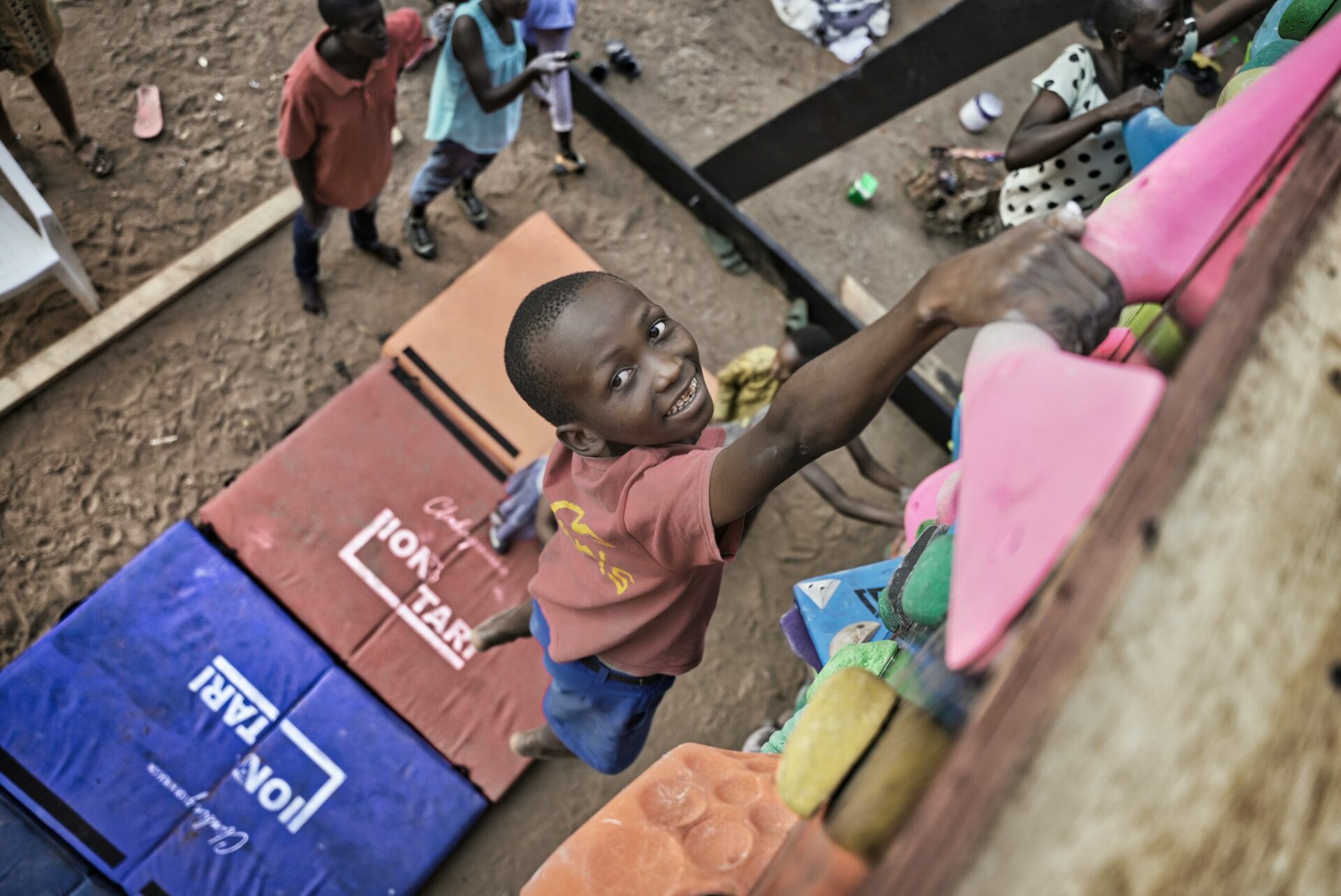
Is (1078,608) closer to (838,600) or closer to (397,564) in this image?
(838,600)

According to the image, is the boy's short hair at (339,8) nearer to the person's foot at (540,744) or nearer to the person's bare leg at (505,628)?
the person's bare leg at (505,628)

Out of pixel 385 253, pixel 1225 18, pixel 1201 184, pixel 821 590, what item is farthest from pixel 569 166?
pixel 1201 184

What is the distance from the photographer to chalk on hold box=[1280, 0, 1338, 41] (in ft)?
5.90

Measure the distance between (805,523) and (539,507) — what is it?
179 cm

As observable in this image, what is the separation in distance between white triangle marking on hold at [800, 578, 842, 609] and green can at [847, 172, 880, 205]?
3.54 meters

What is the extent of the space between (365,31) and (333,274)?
169 centimetres

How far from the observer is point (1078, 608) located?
0.61 m

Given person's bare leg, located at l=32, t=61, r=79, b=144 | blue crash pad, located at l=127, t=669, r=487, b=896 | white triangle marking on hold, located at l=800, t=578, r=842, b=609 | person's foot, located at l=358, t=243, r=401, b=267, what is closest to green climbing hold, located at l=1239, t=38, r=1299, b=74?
white triangle marking on hold, located at l=800, t=578, r=842, b=609

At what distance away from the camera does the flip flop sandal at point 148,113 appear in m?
4.56

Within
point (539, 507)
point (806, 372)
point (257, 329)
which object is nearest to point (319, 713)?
point (539, 507)

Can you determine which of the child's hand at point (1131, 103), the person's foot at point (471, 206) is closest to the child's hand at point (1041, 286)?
the child's hand at point (1131, 103)

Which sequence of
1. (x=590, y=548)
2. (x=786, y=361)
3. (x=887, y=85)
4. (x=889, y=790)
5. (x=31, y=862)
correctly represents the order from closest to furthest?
(x=889, y=790) < (x=590, y=548) < (x=31, y=862) < (x=786, y=361) < (x=887, y=85)

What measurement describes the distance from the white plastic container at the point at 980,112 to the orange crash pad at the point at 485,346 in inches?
114

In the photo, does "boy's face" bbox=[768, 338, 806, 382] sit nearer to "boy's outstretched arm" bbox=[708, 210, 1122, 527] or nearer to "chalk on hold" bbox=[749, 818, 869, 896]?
"boy's outstretched arm" bbox=[708, 210, 1122, 527]
